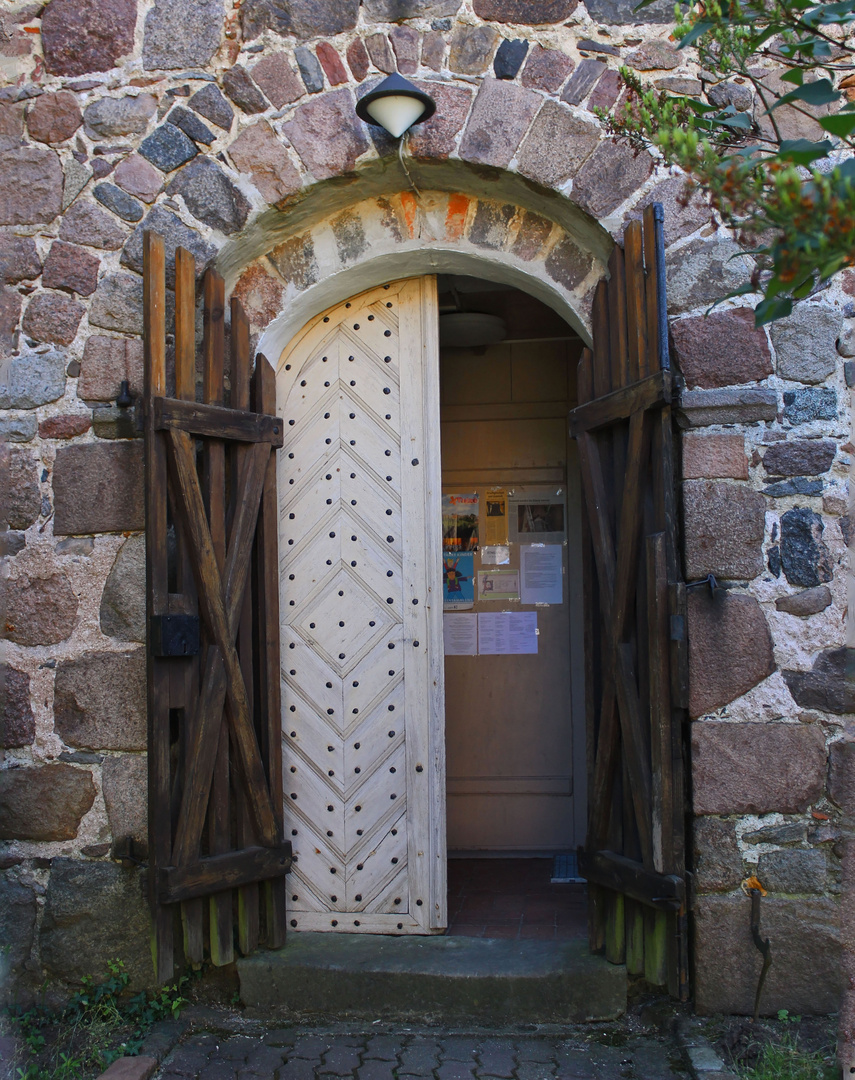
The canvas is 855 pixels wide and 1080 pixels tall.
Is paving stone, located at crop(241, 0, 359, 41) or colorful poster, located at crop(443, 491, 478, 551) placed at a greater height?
paving stone, located at crop(241, 0, 359, 41)

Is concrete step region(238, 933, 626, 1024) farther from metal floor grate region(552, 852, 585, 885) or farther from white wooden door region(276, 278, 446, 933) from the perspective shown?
metal floor grate region(552, 852, 585, 885)

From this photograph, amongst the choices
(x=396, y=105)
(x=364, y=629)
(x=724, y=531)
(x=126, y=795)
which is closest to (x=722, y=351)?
(x=724, y=531)

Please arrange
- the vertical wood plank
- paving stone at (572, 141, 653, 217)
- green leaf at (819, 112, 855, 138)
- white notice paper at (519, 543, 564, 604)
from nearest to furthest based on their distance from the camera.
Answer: green leaf at (819, 112, 855, 138) → the vertical wood plank → paving stone at (572, 141, 653, 217) → white notice paper at (519, 543, 564, 604)

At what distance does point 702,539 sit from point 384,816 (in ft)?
5.25

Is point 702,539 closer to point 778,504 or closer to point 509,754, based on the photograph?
point 778,504

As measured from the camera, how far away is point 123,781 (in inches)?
131

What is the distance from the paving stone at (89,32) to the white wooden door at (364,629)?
1.23m

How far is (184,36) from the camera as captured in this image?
3.43m

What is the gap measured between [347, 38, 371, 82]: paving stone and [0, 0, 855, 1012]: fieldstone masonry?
0.01 meters

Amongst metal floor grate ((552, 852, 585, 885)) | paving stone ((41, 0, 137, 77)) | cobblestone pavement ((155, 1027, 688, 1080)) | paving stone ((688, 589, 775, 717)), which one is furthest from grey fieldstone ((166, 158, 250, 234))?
metal floor grate ((552, 852, 585, 885))

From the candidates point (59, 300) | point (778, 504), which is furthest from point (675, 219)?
point (59, 300)

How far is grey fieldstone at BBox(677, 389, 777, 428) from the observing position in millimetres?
3154

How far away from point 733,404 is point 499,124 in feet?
4.22

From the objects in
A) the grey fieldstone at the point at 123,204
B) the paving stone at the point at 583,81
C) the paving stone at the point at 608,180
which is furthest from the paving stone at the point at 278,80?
the paving stone at the point at 608,180
